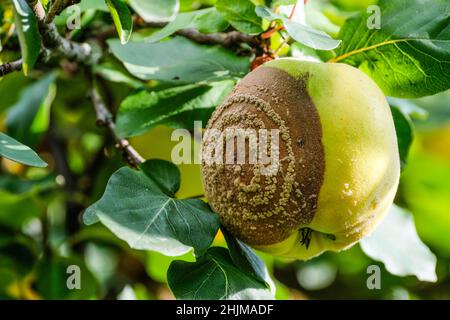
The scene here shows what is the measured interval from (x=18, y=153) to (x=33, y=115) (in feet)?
2.35

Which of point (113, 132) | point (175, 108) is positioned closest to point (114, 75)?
point (113, 132)

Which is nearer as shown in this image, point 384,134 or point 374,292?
point 384,134

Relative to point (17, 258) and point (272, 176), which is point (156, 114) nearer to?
point (272, 176)

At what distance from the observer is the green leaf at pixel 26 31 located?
732mm

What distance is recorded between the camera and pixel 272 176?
795 mm

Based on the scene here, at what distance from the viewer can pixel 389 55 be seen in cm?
94

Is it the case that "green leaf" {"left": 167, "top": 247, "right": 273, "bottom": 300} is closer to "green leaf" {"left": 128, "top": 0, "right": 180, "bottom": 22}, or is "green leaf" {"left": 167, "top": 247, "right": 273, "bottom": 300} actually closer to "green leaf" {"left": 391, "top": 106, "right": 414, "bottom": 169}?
"green leaf" {"left": 128, "top": 0, "right": 180, "bottom": 22}

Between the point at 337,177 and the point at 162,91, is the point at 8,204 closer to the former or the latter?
the point at 162,91

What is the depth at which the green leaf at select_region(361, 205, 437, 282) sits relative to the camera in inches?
45.7

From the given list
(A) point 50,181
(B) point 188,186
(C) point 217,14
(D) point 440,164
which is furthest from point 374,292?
(C) point 217,14

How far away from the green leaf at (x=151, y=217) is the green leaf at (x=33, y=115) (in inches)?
25.8

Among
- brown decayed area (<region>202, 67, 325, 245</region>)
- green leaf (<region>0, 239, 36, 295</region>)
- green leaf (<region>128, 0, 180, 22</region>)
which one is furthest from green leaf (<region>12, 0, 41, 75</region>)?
green leaf (<region>0, 239, 36, 295</region>)

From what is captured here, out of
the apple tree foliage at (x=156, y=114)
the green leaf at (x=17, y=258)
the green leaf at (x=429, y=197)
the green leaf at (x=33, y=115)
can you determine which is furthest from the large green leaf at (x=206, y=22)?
the green leaf at (x=429, y=197)

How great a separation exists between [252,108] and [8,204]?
88cm
